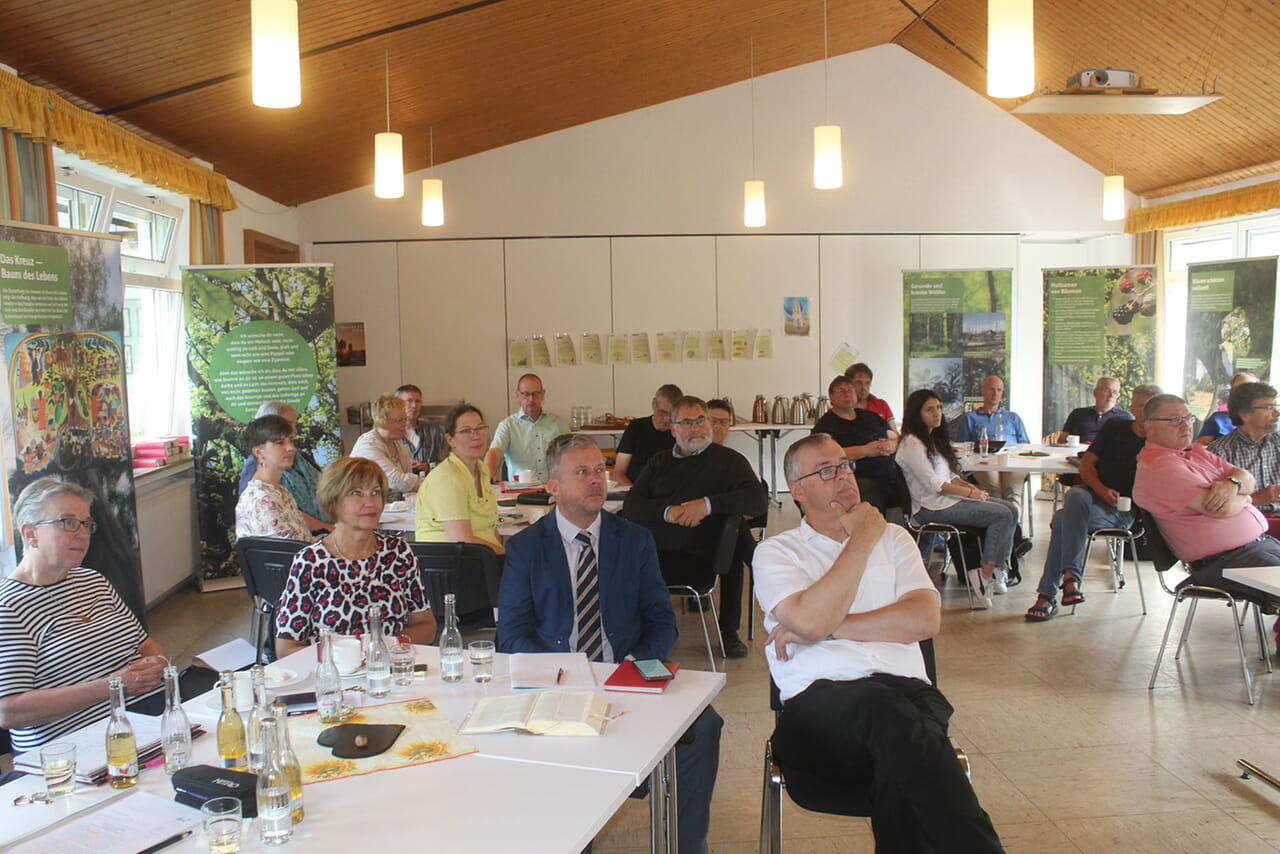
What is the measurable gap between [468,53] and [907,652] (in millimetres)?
5723

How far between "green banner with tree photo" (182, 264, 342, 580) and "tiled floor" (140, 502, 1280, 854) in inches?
38.4

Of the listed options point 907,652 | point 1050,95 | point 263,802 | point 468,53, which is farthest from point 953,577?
point 263,802

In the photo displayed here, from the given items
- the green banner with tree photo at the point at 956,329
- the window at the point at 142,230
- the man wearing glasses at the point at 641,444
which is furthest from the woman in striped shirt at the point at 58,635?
the green banner with tree photo at the point at 956,329

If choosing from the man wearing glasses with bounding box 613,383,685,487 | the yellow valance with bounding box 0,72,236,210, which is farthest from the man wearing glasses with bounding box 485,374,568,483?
the yellow valance with bounding box 0,72,236,210

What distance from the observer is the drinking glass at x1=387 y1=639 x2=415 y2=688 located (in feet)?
8.22

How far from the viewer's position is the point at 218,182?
7180 mm

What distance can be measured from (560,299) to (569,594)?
7.20 m

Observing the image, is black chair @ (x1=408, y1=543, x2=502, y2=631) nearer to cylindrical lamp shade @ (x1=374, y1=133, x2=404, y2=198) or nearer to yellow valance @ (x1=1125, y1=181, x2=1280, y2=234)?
cylindrical lamp shade @ (x1=374, y1=133, x2=404, y2=198)

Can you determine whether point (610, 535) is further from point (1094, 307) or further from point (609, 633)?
point (1094, 307)

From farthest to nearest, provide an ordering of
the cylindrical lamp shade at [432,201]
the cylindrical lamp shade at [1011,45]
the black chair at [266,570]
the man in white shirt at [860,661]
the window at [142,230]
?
1. the cylindrical lamp shade at [432,201]
2. the window at [142,230]
3. the black chair at [266,570]
4. the cylindrical lamp shade at [1011,45]
5. the man in white shirt at [860,661]

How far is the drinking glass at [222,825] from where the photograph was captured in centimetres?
164

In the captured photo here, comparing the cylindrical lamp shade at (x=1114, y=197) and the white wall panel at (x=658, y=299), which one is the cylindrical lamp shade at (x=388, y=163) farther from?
the cylindrical lamp shade at (x=1114, y=197)

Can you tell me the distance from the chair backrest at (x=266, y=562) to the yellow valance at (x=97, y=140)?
2.41m

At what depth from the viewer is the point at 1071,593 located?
572 cm
